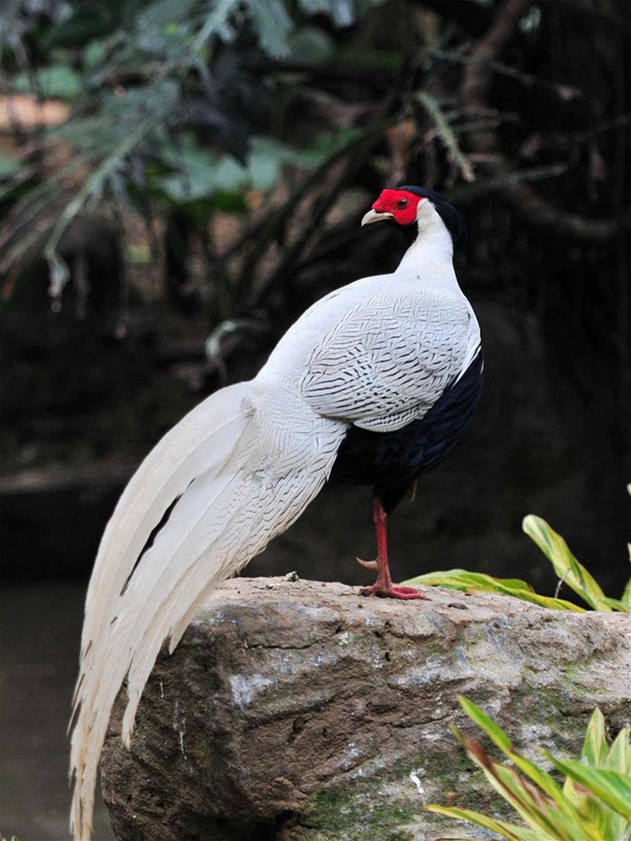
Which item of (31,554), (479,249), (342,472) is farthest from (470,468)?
(342,472)

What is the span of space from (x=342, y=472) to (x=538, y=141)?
157 inches

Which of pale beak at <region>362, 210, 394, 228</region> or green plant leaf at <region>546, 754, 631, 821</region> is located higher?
pale beak at <region>362, 210, 394, 228</region>

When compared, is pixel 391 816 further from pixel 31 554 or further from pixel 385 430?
pixel 31 554

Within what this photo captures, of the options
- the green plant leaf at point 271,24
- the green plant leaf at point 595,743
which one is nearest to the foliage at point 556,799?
the green plant leaf at point 595,743

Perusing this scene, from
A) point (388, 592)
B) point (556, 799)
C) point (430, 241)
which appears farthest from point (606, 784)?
point (430, 241)

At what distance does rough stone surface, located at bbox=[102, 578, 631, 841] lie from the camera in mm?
3172

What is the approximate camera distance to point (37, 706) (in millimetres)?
6828

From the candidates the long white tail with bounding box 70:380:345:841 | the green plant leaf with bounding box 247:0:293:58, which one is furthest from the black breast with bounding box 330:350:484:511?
the green plant leaf with bounding box 247:0:293:58

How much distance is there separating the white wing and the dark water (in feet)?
8.31

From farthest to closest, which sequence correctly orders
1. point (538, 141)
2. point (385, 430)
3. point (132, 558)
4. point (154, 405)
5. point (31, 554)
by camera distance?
1. point (154, 405)
2. point (31, 554)
3. point (538, 141)
4. point (385, 430)
5. point (132, 558)

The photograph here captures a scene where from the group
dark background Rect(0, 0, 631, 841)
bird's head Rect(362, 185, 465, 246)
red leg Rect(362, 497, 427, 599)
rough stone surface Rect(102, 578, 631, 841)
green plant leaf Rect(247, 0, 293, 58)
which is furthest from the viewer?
dark background Rect(0, 0, 631, 841)

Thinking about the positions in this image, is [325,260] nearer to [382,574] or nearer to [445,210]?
[445,210]

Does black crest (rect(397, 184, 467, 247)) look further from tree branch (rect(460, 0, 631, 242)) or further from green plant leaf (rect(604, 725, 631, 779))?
tree branch (rect(460, 0, 631, 242))

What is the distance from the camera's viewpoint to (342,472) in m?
3.35
